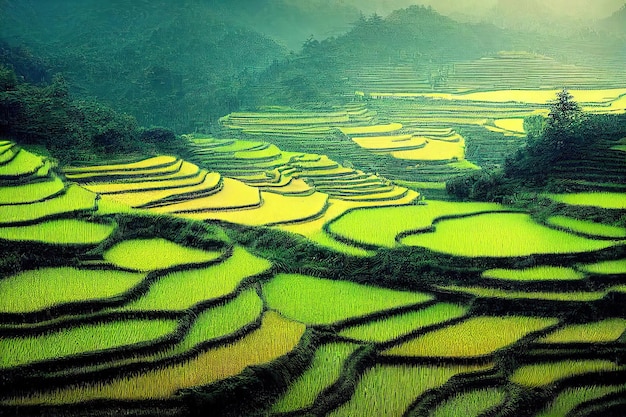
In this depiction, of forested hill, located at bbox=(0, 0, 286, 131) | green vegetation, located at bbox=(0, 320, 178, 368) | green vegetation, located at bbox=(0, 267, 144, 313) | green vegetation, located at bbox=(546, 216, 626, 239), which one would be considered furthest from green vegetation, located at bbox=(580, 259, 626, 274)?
forested hill, located at bbox=(0, 0, 286, 131)

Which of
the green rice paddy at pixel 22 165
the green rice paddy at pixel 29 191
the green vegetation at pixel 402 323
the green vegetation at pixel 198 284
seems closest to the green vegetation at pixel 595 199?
the green vegetation at pixel 402 323

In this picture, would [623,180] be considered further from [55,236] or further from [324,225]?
[55,236]

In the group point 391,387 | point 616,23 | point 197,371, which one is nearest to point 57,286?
point 197,371

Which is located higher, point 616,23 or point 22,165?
point 616,23

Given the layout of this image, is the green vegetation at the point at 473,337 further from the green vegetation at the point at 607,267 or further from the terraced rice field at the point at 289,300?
the green vegetation at the point at 607,267

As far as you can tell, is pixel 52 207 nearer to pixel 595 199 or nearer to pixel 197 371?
pixel 197 371

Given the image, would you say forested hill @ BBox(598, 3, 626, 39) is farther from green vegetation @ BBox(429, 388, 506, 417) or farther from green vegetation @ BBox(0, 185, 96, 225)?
green vegetation @ BBox(429, 388, 506, 417)
